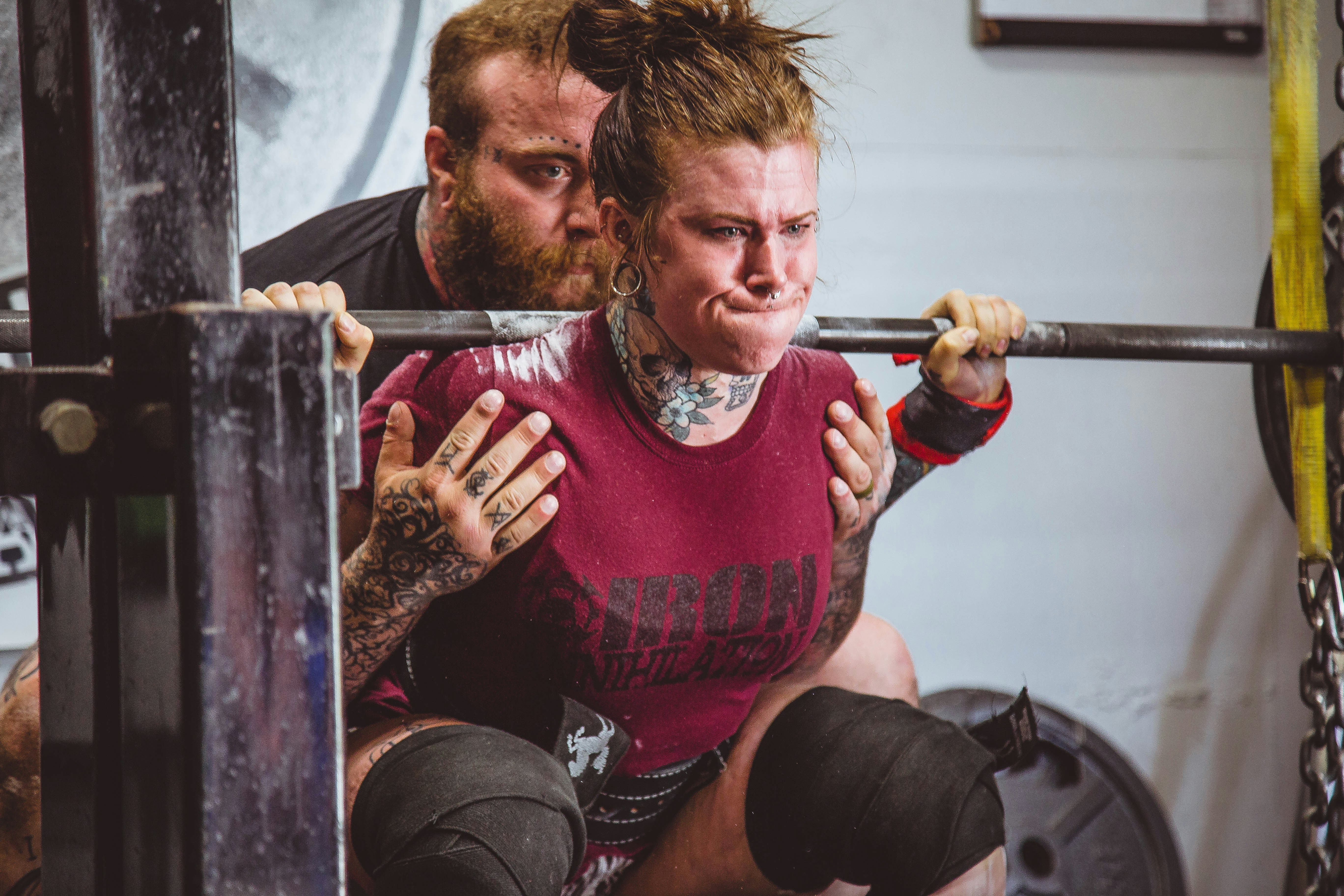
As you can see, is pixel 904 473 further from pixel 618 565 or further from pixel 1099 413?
pixel 1099 413

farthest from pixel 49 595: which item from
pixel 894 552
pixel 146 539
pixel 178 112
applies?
pixel 894 552

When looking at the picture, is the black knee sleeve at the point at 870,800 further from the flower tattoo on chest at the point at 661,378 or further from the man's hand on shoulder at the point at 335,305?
the man's hand on shoulder at the point at 335,305

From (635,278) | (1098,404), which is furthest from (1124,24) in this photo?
(635,278)

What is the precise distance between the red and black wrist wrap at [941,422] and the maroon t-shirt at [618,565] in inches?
5.7

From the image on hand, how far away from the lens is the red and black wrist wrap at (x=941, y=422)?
3.14ft

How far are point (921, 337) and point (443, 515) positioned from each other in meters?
0.42

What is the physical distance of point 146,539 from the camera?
39 cm

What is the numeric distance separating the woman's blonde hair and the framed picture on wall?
0.96 m

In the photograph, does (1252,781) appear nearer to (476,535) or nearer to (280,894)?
(476,535)

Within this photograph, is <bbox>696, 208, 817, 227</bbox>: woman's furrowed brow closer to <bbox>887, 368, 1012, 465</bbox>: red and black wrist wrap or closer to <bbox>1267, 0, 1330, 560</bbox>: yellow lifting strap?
<bbox>887, 368, 1012, 465</bbox>: red and black wrist wrap

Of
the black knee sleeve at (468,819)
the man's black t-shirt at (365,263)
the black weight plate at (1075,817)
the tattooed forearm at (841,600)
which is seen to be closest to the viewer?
the black knee sleeve at (468,819)

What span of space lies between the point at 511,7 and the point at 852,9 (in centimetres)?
66

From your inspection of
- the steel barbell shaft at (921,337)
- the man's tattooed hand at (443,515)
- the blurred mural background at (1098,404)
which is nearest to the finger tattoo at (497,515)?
the man's tattooed hand at (443,515)

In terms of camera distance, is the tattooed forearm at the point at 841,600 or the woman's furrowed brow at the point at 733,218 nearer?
the woman's furrowed brow at the point at 733,218
